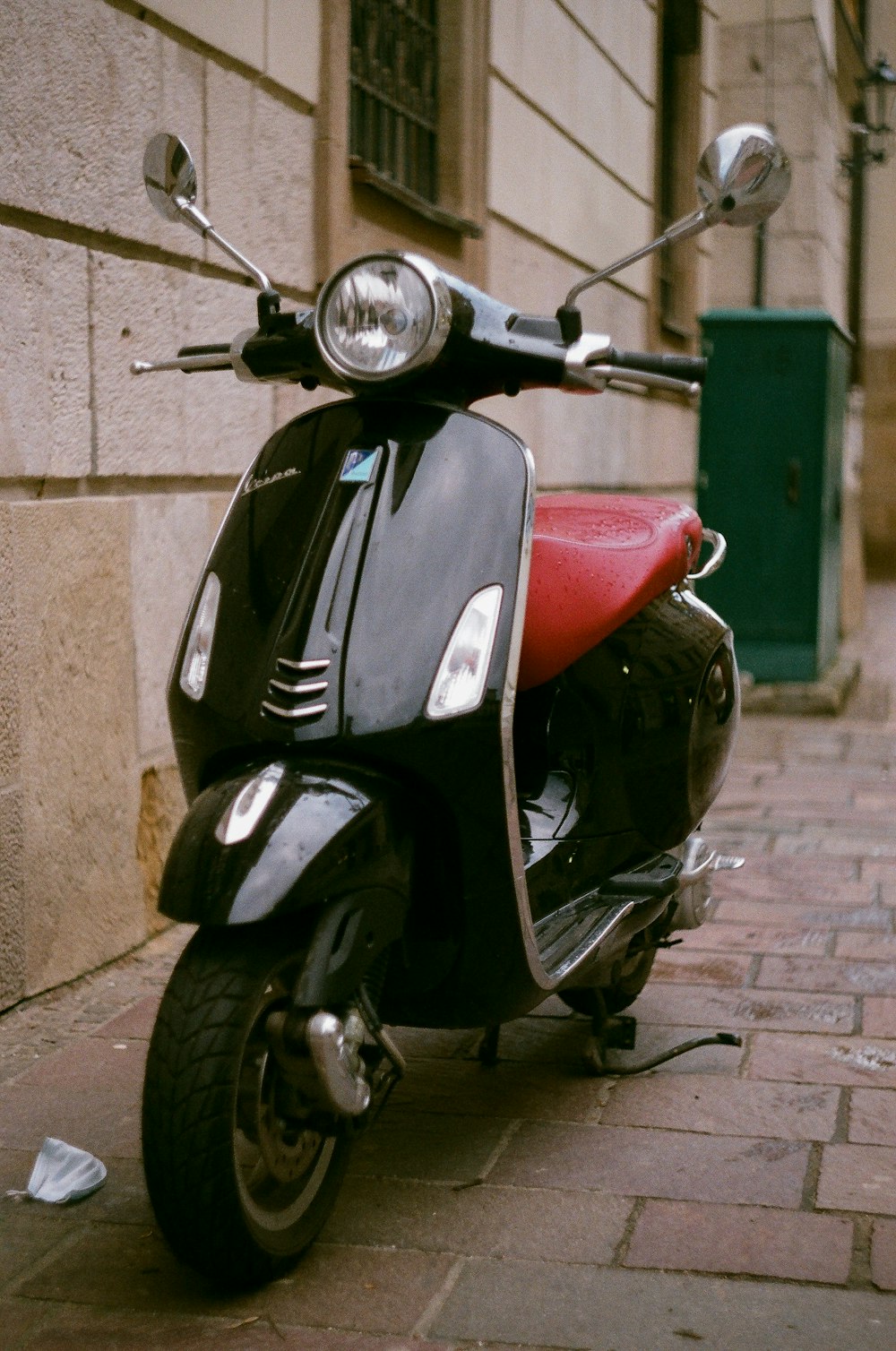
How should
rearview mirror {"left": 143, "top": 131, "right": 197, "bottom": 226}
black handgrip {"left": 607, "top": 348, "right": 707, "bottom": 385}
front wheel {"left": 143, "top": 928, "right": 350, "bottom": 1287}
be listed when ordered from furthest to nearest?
rearview mirror {"left": 143, "top": 131, "right": 197, "bottom": 226} < black handgrip {"left": 607, "top": 348, "right": 707, "bottom": 385} < front wheel {"left": 143, "top": 928, "right": 350, "bottom": 1287}

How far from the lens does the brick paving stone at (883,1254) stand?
2336 mm

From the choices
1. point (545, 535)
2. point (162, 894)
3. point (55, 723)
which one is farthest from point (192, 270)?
point (162, 894)

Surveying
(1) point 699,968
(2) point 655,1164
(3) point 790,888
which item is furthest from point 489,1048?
(3) point 790,888

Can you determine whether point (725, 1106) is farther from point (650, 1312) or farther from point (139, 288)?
point (139, 288)

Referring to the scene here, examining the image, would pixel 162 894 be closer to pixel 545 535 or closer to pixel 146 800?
pixel 545 535

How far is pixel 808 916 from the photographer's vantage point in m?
4.47

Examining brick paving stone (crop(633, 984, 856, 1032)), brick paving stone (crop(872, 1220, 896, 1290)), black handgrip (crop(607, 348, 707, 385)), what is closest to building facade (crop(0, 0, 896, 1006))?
brick paving stone (crop(633, 984, 856, 1032))

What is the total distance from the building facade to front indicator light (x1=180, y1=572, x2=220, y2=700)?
3.26 ft

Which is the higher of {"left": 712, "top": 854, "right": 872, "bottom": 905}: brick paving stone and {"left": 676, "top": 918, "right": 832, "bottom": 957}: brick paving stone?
{"left": 712, "top": 854, "right": 872, "bottom": 905}: brick paving stone

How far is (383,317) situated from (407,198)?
11.7ft

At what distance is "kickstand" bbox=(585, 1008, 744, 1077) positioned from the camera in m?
3.22

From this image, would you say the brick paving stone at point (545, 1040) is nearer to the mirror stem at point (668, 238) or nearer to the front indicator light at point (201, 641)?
the front indicator light at point (201, 641)

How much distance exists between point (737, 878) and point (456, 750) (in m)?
2.66

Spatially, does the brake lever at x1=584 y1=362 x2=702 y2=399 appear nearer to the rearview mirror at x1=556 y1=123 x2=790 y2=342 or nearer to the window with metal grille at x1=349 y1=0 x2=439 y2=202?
the rearview mirror at x1=556 y1=123 x2=790 y2=342
